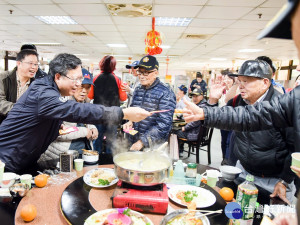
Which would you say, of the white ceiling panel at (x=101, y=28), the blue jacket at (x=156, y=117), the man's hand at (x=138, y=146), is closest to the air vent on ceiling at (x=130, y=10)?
the white ceiling panel at (x=101, y=28)

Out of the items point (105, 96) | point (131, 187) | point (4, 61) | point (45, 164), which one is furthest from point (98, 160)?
point (4, 61)

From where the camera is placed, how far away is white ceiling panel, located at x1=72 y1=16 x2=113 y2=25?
5574 millimetres

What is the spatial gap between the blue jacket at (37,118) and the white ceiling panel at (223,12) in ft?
13.6

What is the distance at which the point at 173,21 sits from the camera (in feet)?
18.7

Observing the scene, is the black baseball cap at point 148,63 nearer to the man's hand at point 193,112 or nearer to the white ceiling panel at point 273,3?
the man's hand at point 193,112

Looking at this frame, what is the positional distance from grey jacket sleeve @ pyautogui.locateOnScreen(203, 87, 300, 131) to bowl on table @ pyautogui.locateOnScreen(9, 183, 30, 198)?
4.02 feet

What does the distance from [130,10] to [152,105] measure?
10.8 ft

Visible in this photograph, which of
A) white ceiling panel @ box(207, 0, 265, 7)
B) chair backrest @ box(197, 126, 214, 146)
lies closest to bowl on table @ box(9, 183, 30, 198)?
chair backrest @ box(197, 126, 214, 146)

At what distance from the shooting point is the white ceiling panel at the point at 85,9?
4.76 metres

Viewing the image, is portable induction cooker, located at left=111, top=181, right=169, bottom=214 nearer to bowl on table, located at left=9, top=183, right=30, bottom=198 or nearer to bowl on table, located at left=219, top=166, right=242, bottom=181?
bowl on table, located at left=9, top=183, right=30, bottom=198

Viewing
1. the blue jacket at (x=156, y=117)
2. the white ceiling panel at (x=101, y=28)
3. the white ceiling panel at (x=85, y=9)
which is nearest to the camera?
the blue jacket at (x=156, y=117)

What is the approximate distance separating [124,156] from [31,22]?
265 inches

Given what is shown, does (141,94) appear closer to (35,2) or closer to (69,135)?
(69,135)

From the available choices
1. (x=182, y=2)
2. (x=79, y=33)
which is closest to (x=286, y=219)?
(x=182, y=2)
